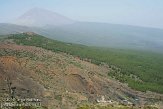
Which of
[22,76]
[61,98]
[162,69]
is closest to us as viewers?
[61,98]

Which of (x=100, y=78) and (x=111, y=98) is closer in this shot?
(x=111, y=98)

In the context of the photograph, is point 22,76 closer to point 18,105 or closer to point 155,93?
point 18,105

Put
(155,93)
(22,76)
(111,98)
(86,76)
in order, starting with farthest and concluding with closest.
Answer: (155,93) < (86,76) < (111,98) < (22,76)

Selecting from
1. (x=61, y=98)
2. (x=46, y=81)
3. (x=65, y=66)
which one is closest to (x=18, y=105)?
(x=61, y=98)

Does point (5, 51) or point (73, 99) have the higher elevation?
point (5, 51)

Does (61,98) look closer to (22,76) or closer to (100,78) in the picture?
(22,76)

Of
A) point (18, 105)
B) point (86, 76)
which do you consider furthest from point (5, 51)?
point (18, 105)

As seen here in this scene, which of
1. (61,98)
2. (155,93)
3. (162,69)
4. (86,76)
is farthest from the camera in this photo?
(162,69)

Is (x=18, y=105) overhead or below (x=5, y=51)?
below

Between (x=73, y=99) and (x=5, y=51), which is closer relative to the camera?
(x=73, y=99)
